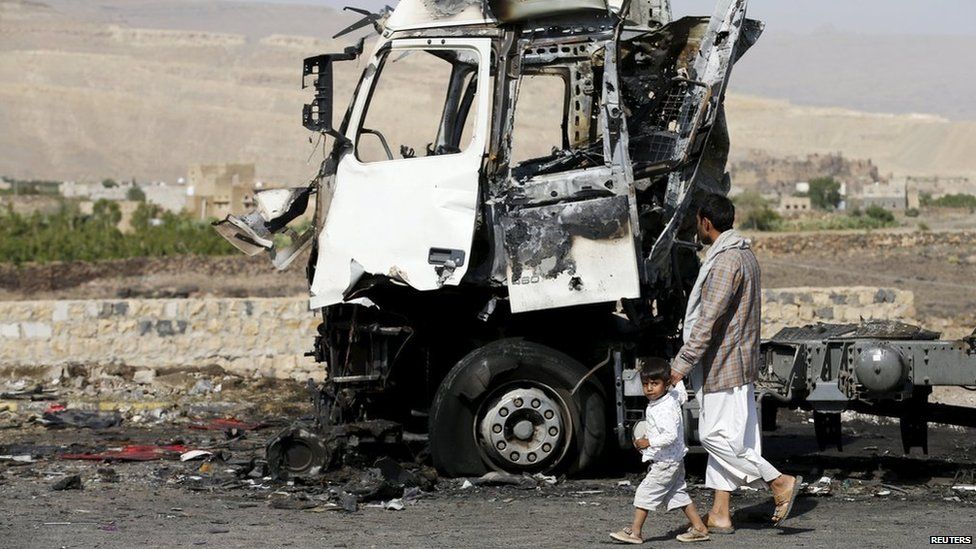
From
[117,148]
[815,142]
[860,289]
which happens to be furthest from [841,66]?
[860,289]

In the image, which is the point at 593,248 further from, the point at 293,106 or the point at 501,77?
the point at 293,106

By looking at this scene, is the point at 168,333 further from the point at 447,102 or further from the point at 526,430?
the point at 526,430

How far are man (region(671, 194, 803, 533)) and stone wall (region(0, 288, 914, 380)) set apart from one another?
8.94 meters

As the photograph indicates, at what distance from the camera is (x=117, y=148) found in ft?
403

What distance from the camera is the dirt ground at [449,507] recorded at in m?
8.09

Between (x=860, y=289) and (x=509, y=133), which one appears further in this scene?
(x=860, y=289)

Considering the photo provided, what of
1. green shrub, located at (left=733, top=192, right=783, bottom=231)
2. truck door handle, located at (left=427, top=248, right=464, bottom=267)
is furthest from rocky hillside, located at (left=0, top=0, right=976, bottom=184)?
truck door handle, located at (left=427, top=248, right=464, bottom=267)

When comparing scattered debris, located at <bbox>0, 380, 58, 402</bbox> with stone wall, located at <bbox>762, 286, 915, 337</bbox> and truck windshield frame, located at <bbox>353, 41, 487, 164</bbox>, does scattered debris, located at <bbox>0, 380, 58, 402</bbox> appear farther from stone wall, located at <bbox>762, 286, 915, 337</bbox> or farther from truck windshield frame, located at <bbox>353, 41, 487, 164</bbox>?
stone wall, located at <bbox>762, 286, 915, 337</bbox>

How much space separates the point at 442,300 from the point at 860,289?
8383 millimetres

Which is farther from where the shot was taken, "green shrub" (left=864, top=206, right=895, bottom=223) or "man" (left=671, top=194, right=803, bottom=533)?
"green shrub" (left=864, top=206, right=895, bottom=223)

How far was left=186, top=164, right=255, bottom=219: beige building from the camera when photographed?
5647cm

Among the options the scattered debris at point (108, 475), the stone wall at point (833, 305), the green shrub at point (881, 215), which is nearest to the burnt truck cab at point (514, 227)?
the scattered debris at point (108, 475)

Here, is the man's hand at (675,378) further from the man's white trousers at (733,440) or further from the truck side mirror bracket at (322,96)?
the truck side mirror bracket at (322,96)

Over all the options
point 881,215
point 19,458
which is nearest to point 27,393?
point 19,458
